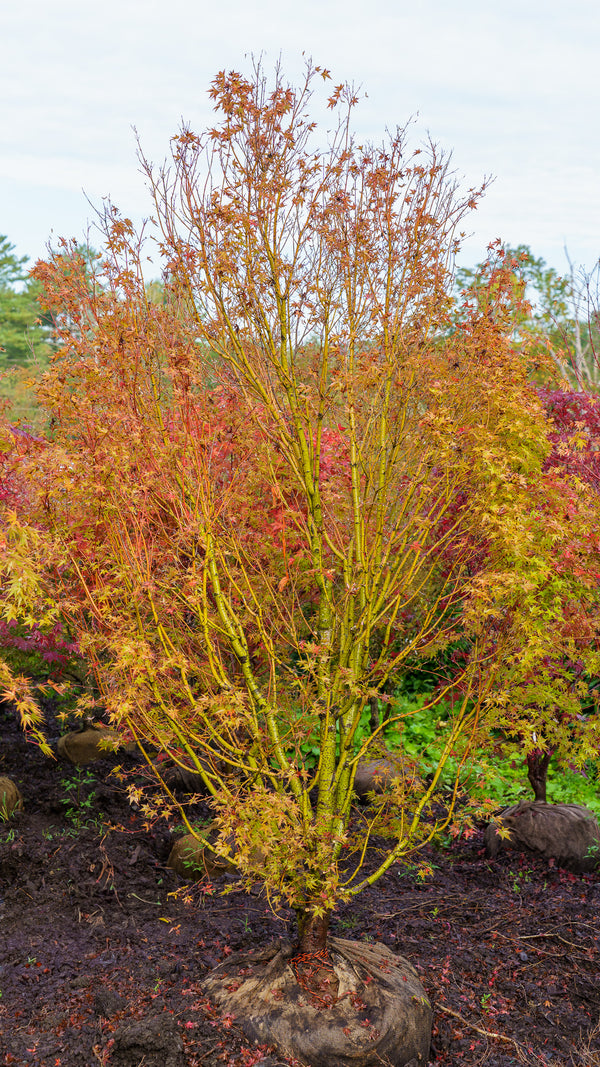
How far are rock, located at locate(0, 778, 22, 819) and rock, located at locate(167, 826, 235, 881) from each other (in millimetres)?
1560

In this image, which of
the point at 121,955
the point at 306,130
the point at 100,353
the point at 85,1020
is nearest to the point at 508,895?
the point at 121,955

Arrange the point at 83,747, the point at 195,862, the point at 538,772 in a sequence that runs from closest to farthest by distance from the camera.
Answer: the point at 195,862 < the point at 538,772 < the point at 83,747

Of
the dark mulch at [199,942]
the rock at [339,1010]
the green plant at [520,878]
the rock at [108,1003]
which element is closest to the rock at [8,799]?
the dark mulch at [199,942]

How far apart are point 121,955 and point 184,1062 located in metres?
1.12

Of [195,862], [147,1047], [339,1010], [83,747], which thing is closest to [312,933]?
[339,1010]

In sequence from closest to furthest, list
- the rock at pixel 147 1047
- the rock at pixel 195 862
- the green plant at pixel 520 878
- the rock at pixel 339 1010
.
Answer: the rock at pixel 147 1047
the rock at pixel 339 1010
the rock at pixel 195 862
the green plant at pixel 520 878

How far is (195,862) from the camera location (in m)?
6.07

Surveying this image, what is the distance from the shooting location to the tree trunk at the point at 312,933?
4562mm

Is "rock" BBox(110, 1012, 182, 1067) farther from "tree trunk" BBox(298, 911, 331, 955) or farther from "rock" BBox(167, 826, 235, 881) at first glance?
"rock" BBox(167, 826, 235, 881)

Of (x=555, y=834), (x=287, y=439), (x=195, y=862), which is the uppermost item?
(x=287, y=439)

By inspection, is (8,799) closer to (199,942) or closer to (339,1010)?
(199,942)

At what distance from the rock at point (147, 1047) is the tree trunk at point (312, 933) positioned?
2.94ft

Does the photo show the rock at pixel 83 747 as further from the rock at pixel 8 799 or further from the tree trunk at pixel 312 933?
the tree trunk at pixel 312 933

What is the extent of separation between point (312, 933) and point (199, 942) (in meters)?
0.97
